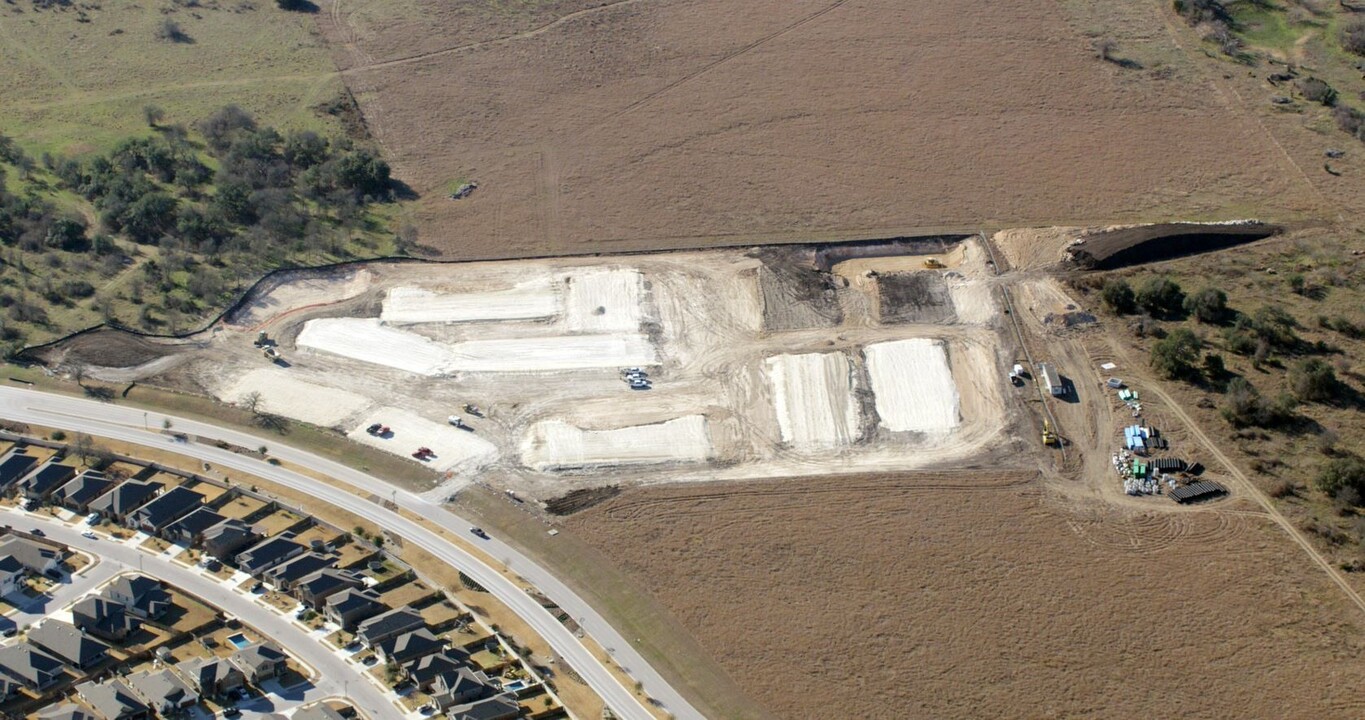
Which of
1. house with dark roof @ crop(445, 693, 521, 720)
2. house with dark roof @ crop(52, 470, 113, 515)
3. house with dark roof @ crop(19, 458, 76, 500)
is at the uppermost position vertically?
house with dark roof @ crop(19, 458, 76, 500)

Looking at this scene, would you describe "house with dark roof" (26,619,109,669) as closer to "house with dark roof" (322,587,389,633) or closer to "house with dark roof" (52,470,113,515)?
"house with dark roof" (52,470,113,515)

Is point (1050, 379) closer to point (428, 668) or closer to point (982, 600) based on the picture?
point (982, 600)

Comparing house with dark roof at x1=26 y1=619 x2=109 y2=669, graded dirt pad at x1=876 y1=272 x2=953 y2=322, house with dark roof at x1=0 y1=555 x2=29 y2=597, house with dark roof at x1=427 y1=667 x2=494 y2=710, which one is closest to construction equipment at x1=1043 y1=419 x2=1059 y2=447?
graded dirt pad at x1=876 y1=272 x2=953 y2=322

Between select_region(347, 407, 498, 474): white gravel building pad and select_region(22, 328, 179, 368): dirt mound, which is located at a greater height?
select_region(22, 328, 179, 368): dirt mound

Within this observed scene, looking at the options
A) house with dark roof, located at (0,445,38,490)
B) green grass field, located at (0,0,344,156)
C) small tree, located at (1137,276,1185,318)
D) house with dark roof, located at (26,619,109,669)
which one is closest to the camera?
house with dark roof, located at (26,619,109,669)

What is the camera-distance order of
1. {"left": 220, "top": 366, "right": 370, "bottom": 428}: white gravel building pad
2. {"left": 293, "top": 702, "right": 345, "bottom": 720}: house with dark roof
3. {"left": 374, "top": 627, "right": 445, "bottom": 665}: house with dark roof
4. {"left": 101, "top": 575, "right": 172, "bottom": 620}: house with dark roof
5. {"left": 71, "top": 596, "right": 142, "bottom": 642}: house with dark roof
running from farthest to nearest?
{"left": 220, "top": 366, "right": 370, "bottom": 428}: white gravel building pad, {"left": 101, "top": 575, "right": 172, "bottom": 620}: house with dark roof, {"left": 71, "top": 596, "right": 142, "bottom": 642}: house with dark roof, {"left": 374, "top": 627, "right": 445, "bottom": 665}: house with dark roof, {"left": 293, "top": 702, "right": 345, "bottom": 720}: house with dark roof

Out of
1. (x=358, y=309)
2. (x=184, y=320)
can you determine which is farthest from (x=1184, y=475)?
(x=184, y=320)

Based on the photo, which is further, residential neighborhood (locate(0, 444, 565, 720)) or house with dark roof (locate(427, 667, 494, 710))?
residential neighborhood (locate(0, 444, 565, 720))
